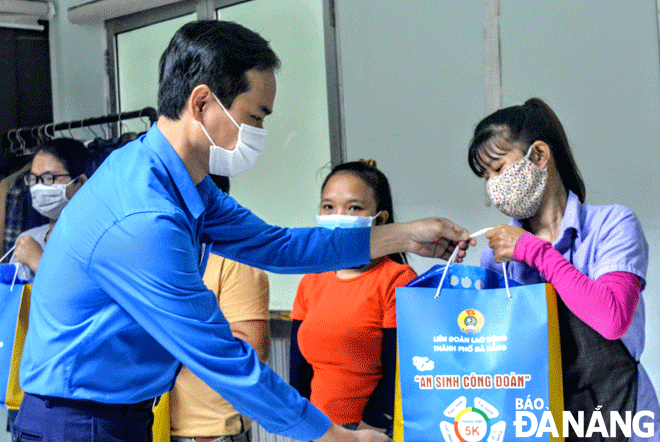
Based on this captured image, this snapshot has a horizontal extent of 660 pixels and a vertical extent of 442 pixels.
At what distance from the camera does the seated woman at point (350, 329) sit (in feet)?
6.06

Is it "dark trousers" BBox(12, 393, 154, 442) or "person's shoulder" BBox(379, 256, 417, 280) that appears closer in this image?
"dark trousers" BBox(12, 393, 154, 442)

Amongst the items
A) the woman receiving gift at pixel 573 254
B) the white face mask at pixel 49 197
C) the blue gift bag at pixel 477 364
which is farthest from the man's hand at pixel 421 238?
the white face mask at pixel 49 197

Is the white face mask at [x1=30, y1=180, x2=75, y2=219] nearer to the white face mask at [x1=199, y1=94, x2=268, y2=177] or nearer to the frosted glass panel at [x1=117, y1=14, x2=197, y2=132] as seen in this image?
the frosted glass panel at [x1=117, y1=14, x2=197, y2=132]

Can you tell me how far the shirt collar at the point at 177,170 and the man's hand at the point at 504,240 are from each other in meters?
0.74

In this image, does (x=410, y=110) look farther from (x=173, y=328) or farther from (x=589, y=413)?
(x=173, y=328)

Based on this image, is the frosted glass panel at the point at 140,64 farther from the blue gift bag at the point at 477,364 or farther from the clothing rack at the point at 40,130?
the blue gift bag at the point at 477,364

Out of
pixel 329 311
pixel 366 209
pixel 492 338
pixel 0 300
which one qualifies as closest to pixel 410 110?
pixel 366 209

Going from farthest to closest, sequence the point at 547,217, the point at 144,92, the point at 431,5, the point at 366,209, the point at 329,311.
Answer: the point at 144,92, the point at 431,5, the point at 366,209, the point at 329,311, the point at 547,217

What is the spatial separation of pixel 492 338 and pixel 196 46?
2.92 ft

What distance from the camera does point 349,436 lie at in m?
1.21

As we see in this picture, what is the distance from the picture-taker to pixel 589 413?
4.81ft

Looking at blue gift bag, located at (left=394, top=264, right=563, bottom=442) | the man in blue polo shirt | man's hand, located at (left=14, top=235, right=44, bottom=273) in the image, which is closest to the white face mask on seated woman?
man's hand, located at (left=14, top=235, right=44, bottom=273)

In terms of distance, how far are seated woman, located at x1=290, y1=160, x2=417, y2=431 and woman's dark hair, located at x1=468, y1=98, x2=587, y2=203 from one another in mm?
488

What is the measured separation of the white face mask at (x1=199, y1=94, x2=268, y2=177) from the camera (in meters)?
1.33
